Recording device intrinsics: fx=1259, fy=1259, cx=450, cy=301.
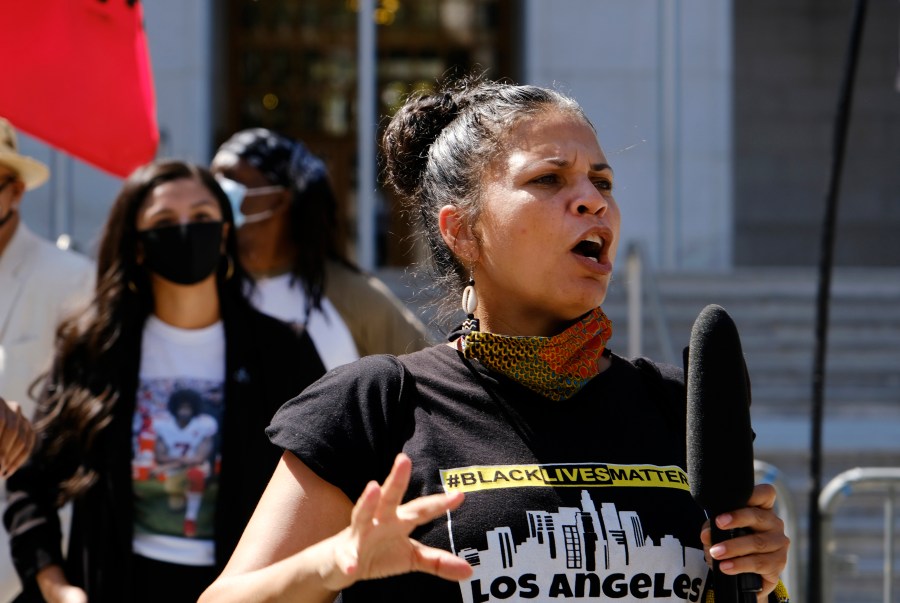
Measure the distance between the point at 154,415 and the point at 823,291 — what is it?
9.70 feet

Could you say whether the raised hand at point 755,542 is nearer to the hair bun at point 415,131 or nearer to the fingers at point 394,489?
the fingers at point 394,489

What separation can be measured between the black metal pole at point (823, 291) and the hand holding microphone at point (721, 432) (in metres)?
3.28

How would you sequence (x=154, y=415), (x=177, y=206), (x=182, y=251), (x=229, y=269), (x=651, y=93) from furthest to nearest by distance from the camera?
(x=651, y=93) → (x=229, y=269) → (x=177, y=206) → (x=182, y=251) → (x=154, y=415)

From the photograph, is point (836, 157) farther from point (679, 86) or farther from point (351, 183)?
point (351, 183)

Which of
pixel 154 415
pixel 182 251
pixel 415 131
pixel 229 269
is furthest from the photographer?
pixel 229 269

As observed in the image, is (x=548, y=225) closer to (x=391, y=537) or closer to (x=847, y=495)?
(x=391, y=537)

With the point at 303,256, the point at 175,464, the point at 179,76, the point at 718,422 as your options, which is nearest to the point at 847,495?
the point at 303,256

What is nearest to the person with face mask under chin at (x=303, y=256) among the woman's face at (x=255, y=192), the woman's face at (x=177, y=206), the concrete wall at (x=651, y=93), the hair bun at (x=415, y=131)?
the woman's face at (x=255, y=192)

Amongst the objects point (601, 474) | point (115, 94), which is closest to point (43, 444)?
point (115, 94)

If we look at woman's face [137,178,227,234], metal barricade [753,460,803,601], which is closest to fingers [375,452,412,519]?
woman's face [137,178,227,234]

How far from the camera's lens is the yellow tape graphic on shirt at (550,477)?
204 centimetres

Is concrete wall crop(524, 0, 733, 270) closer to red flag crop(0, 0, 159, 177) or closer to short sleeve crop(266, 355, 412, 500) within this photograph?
red flag crop(0, 0, 159, 177)

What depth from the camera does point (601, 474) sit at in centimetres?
208

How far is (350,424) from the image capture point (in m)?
2.07
